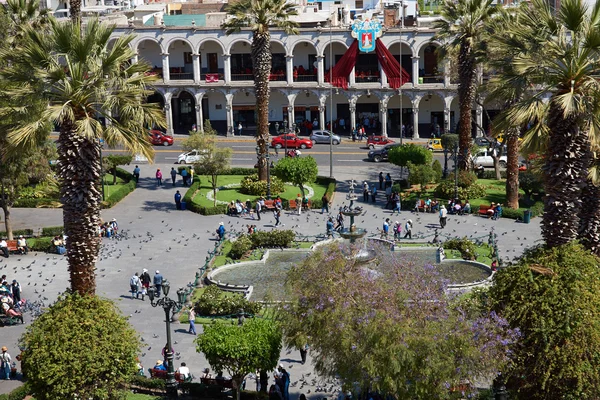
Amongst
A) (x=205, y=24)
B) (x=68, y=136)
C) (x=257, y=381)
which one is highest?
(x=205, y=24)

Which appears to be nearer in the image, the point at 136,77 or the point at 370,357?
the point at 370,357

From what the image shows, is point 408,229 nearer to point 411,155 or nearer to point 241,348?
point 411,155

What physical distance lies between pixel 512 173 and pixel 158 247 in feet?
56.9

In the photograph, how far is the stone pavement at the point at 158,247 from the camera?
106ft

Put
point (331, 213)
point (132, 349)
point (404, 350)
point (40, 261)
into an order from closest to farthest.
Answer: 1. point (404, 350)
2. point (132, 349)
3. point (40, 261)
4. point (331, 213)

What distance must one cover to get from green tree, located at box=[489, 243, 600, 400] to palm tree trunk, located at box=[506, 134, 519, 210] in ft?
82.3

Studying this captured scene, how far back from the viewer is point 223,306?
3388 centimetres

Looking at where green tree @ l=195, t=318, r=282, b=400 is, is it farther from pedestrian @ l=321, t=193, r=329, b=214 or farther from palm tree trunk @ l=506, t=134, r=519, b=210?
palm tree trunk @ l=506, t=134, r=519, b=210

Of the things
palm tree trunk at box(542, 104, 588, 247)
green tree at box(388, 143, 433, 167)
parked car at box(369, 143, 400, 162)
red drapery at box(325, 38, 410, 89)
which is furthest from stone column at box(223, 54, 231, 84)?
palm tree trunk at box(542, 104, 588, 247)

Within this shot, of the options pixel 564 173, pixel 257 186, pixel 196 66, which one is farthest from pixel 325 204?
pixel 564 173

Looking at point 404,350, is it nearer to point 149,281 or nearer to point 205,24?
point 149,281

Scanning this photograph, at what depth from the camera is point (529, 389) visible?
21.9 meters

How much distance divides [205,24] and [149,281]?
35597 millimetres

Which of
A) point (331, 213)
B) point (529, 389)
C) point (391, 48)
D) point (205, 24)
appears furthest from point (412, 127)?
point (529, 389)
